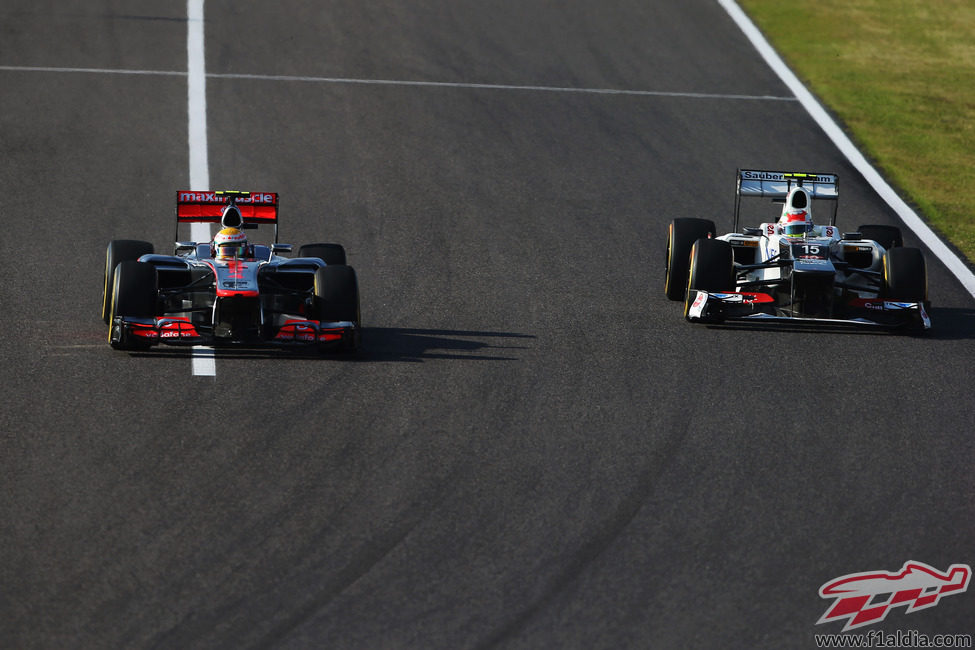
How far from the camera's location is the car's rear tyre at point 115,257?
15.1 m

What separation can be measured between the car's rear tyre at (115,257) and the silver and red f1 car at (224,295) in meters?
0.01

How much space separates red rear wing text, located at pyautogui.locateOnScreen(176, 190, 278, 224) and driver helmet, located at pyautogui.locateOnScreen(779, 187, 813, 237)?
575 centimetres

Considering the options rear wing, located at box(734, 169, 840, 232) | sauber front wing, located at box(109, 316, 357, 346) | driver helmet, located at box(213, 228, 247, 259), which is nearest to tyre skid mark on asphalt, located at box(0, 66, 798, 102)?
rear wing, located at box(734, 169, 840, 232)

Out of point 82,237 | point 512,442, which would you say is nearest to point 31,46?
point 82,237

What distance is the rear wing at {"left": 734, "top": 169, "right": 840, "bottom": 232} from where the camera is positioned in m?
17.8

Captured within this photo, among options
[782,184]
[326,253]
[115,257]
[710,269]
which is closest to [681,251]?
[710,269]

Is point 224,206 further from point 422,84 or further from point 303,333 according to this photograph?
point 422,84

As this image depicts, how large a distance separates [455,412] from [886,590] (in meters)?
4.50

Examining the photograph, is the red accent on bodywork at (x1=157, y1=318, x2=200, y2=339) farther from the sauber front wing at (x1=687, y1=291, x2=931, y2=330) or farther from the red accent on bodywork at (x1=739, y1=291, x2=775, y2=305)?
the red accent on bodywork at (x1=739, y1=291, x2=775, y2=305)

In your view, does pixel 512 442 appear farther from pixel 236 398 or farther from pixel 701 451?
pixel 236 398

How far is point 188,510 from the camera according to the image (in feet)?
35.9

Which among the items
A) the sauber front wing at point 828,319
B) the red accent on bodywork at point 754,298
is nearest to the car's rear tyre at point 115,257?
the sauber front wing at point 828,319

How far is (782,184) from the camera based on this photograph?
704 inches

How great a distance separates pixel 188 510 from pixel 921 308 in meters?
8.83
